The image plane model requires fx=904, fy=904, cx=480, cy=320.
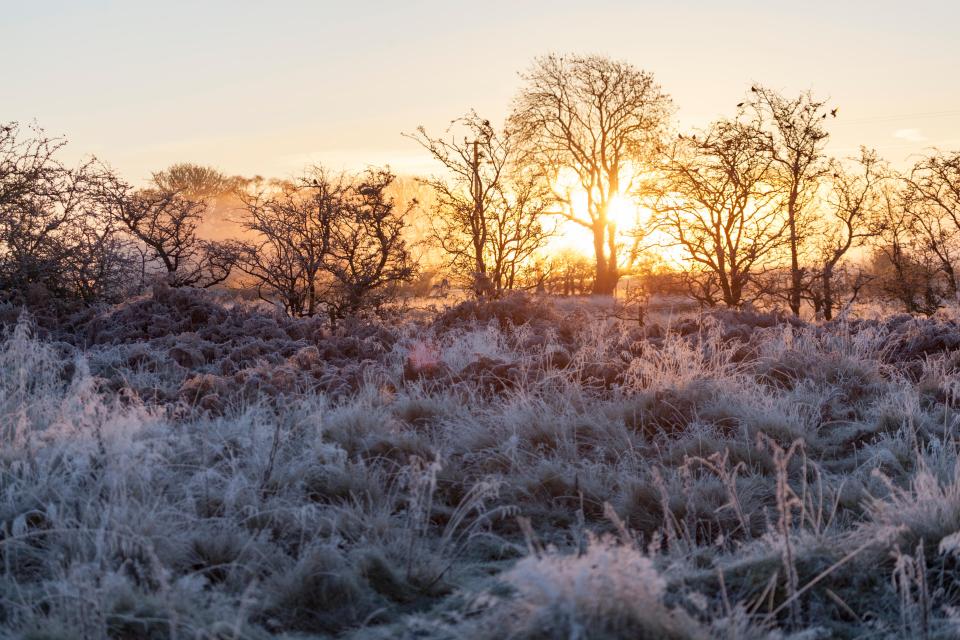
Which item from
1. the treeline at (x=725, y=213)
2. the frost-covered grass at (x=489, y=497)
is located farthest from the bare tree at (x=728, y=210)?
the frost-covered grass at (x=489, y=497)

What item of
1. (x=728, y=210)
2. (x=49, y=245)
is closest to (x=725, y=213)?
(x=728, y=210)

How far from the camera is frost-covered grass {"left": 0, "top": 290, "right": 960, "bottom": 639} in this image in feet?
10.4

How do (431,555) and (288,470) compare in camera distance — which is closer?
(431,555)

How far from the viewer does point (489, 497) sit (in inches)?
190

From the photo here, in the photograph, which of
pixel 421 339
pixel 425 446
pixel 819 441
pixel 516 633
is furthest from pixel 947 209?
pixel 516 633

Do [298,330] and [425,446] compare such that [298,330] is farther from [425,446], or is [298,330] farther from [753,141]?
[753,141]

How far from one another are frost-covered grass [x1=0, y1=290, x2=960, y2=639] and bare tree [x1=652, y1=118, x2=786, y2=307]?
1430 cm

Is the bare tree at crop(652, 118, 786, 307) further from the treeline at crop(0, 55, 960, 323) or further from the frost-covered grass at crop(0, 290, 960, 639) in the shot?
the frost-covered grass at crop(0, 290, 960, 639)

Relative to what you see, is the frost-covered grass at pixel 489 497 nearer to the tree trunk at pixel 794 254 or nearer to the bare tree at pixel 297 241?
the bare tree at pixel 297 241

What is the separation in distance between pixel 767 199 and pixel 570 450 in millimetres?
18797

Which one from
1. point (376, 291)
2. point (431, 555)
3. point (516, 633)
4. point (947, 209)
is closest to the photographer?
point (516, 633)

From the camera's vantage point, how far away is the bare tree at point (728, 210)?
22.5 m

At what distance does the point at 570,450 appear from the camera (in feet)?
18.1

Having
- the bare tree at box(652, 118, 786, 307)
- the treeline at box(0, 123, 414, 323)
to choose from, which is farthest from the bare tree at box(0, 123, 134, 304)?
the bare tree at box(652, 118, 786, 307)
